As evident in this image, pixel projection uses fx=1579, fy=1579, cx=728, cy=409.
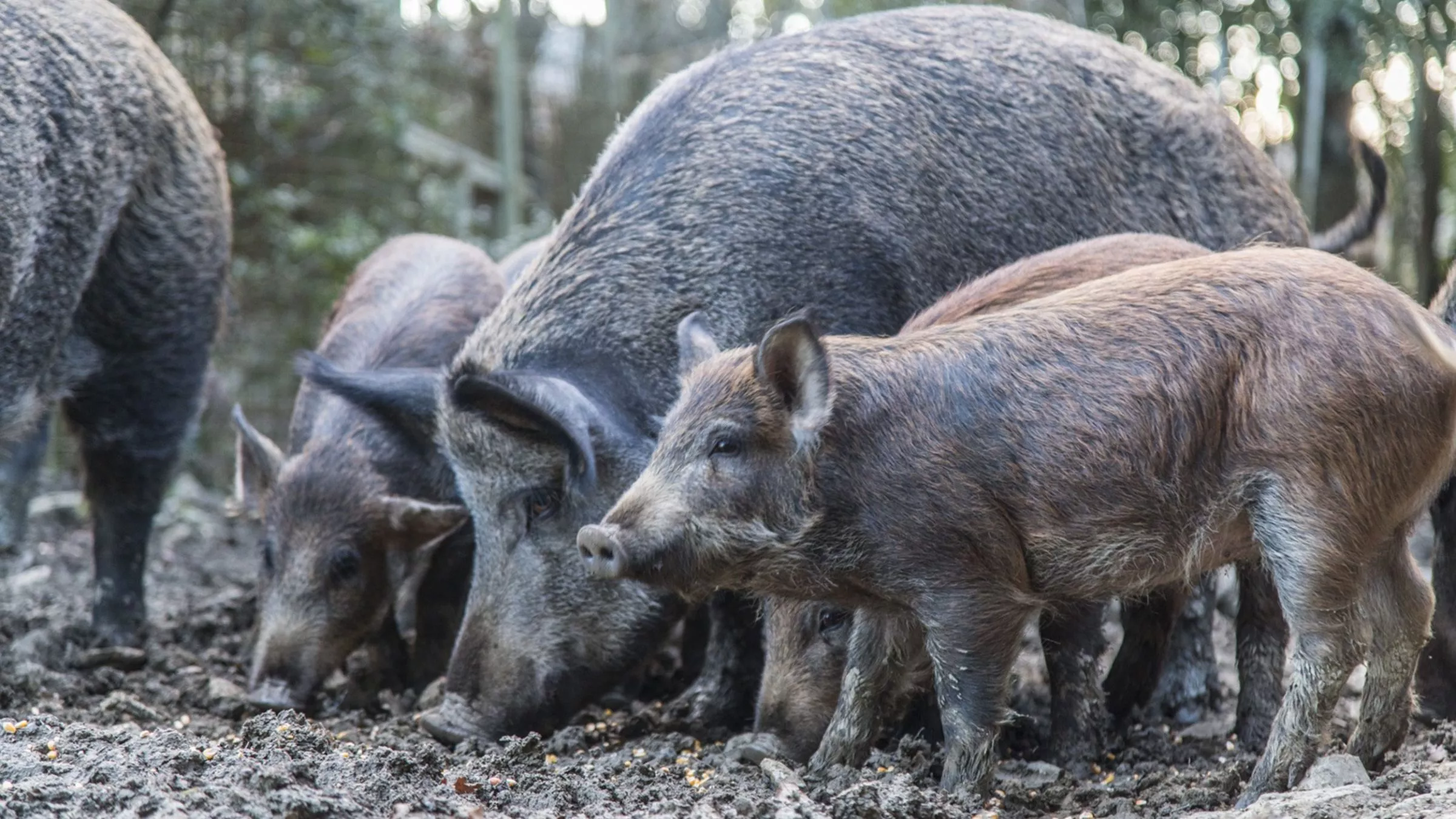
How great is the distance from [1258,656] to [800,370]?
198 centimetres

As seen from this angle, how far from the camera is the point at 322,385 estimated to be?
5.44 metres

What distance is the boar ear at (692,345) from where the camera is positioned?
4.40 meters

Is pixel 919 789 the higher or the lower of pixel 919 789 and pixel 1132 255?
the lower

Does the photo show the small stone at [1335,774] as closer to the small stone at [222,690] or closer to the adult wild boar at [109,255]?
the small stone at [222,690]

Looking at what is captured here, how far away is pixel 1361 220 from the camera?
6211 mm

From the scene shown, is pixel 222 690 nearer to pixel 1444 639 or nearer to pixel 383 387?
pixel 383 387

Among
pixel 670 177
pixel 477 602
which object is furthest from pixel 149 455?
pixel 670 177

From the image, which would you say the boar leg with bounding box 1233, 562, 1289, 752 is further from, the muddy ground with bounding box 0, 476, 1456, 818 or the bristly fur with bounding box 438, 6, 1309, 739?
the bristly fur with bounding box 438, 6, 1309, 739

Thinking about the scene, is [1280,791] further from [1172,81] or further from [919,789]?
[1172,81]

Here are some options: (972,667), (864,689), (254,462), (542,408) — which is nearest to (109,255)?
(254,462)

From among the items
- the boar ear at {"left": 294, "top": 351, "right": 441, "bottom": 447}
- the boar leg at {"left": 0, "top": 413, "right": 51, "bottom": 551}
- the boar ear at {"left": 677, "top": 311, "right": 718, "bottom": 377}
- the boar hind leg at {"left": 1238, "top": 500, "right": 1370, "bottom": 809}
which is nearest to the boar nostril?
the boar ear at {"left": 677, "top": 311, "right": 718, "bottom": 377}

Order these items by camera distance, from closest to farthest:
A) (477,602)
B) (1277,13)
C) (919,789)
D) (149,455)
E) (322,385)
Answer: (919,789) < (477,602) < (322,385) < (149,455) < (1277,13)

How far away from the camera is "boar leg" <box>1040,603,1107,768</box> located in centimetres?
456

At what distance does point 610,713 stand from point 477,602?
74 cm
